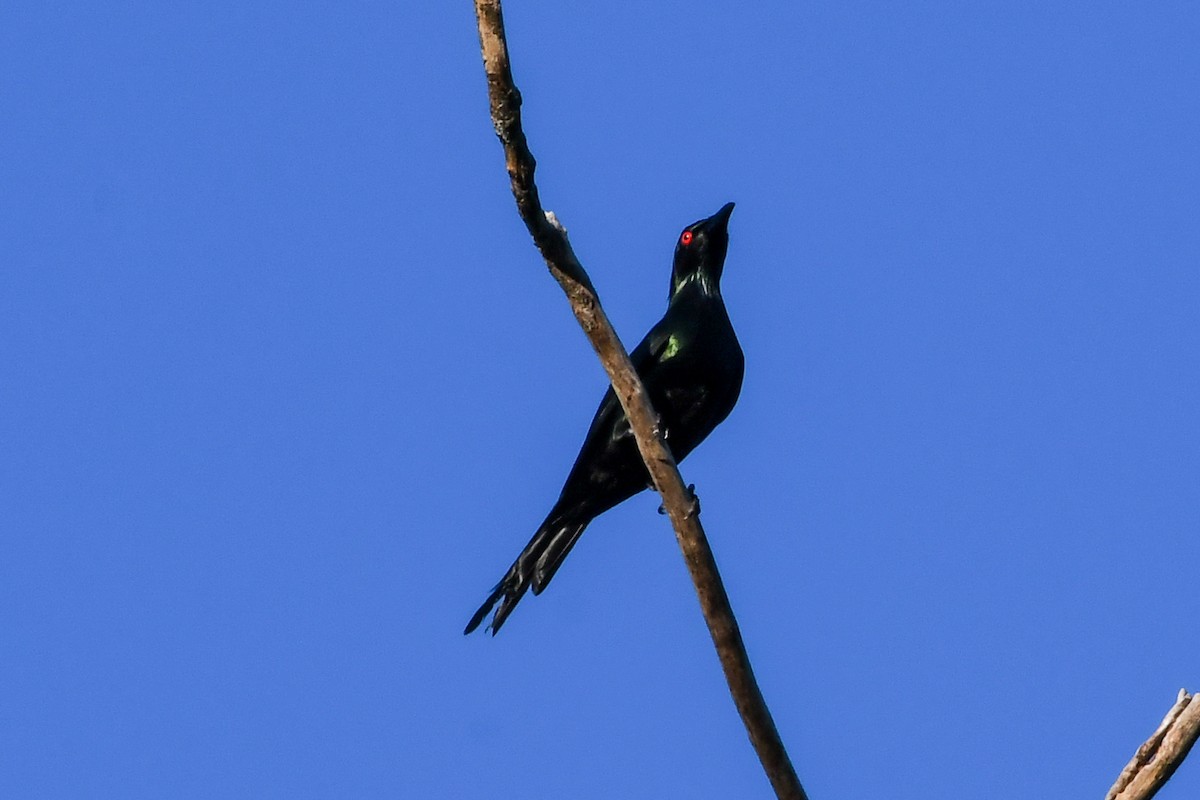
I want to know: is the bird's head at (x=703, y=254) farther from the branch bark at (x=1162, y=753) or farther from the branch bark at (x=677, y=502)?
the branch bark at (x=1162, y=753)

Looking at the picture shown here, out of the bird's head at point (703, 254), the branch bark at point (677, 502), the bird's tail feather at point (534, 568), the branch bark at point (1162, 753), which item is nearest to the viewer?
the branch bark at point (1162, 753)

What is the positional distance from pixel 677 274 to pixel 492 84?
3.37 meters

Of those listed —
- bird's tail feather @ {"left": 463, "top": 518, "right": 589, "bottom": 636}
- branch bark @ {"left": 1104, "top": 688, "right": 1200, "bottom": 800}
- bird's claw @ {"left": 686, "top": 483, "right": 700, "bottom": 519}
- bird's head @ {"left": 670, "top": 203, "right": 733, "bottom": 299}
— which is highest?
bird's head @ {"left": 670, "top": 203, "right": 733, "bottom": 299}

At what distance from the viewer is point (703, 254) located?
792cm

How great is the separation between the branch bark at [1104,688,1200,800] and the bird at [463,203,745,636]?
2.83m

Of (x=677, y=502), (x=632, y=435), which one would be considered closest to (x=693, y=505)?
(x=677, y=502)

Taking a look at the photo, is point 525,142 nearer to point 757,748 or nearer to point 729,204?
point 757,748

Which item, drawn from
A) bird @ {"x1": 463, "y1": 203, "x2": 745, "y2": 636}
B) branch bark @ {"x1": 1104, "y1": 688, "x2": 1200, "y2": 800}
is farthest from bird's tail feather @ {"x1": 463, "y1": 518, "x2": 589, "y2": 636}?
branch bark @ {"x1": 1104, "y1": 688, "x2": 1200, "y2": 800}

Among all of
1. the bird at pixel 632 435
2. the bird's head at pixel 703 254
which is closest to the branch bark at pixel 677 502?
the bird at pixel 632 435

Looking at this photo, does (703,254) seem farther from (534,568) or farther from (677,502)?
(677,502)

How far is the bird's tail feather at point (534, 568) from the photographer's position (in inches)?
284

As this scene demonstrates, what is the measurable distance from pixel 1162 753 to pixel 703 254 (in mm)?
3769

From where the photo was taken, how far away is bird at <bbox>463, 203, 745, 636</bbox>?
7223mm

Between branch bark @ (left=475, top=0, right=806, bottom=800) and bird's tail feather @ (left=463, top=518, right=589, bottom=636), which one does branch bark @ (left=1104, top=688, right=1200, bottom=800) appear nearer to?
branch bark @ (left=475, top=0, right=806, bottom=800)
